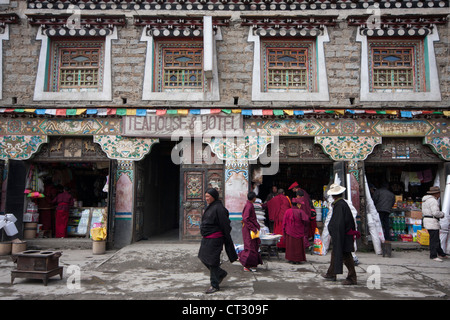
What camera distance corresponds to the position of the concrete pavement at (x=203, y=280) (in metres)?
5.41

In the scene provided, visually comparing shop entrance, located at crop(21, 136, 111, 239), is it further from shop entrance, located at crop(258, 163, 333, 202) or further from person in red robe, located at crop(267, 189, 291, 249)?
shop entrance, located at crop(258, 163, 333, 202)

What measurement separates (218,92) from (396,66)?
17.1ft

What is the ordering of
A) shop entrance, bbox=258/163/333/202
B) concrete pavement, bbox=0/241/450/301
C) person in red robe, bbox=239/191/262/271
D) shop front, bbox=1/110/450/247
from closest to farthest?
concrete pavement, bbox=0/241/450/301 < person in red robe, bbox=239/191/262/271 < shop front, bbox=1/110/450/247 < shop entrance, bbox=258/163/333/202

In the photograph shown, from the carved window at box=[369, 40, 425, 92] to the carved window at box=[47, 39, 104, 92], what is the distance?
26.1 feet

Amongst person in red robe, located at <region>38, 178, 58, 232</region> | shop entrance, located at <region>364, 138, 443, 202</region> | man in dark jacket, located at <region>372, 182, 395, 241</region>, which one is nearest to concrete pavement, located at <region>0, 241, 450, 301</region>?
man in dark jacket, located at <region>372, 182, 395, 241</region>

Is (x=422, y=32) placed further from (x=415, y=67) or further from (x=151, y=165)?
(x=151, y=165)

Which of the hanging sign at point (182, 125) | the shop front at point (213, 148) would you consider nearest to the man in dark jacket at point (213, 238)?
the shop front at point (213, 148)

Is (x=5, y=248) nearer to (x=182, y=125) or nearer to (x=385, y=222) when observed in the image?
(x=182, y=125)

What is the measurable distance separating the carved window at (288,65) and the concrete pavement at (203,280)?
4.81 metres

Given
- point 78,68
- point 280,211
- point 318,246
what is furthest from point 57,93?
point 318,246

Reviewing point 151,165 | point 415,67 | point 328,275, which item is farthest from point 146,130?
point 415,67

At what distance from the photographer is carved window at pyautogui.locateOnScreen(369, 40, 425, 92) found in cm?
989

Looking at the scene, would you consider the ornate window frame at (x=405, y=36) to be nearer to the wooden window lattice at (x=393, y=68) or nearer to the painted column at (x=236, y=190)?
the wooden window lattice at (x=393, y=68)

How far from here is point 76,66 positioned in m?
10.1
